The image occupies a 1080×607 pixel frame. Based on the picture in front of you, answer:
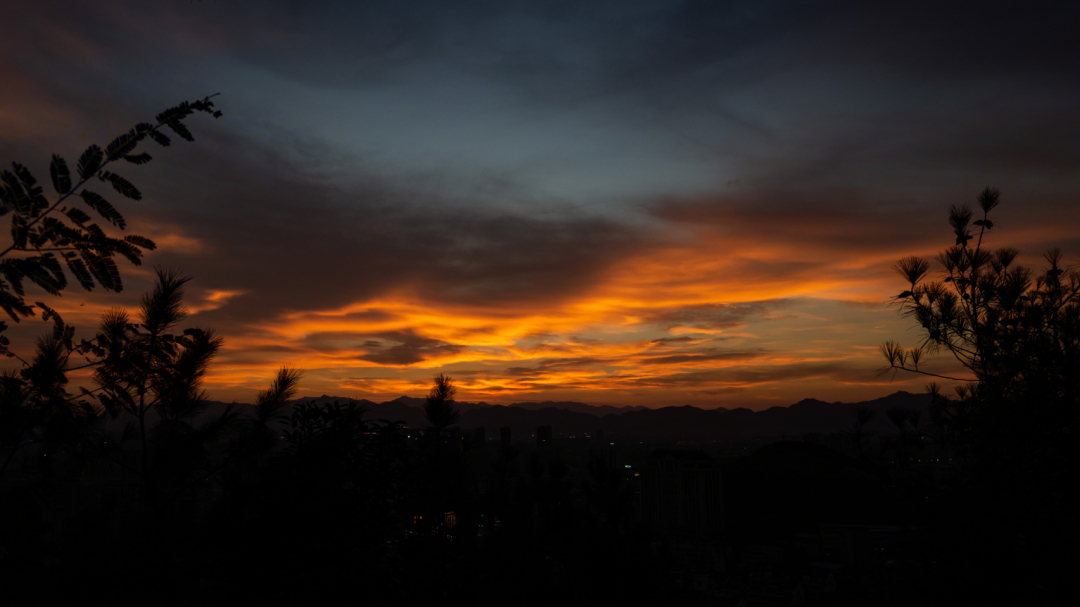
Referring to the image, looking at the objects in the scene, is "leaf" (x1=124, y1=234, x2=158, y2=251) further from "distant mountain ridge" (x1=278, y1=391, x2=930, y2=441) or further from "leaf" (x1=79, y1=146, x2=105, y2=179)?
"distant mountain ridge" (x1=278, y1=391, x2=930, y2=441)

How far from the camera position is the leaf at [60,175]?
2.86m

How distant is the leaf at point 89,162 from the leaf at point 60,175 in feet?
0.45

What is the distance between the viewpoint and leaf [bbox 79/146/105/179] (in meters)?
2.82

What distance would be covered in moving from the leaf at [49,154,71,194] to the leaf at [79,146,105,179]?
0.45ft

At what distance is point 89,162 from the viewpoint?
2.83 m

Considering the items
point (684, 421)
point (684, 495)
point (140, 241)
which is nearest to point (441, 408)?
point (140, 241)

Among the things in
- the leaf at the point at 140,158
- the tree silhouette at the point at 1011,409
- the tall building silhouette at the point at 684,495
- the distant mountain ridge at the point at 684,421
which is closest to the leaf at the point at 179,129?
the leaf at the point at 140,158

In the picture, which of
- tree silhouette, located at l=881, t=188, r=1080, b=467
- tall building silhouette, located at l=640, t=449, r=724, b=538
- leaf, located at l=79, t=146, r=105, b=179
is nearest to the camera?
leaf, located at l=79, t=146, r=105, b=179

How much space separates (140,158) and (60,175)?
0.37m

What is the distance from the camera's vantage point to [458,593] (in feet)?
26.0

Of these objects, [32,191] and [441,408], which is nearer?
[32,191]

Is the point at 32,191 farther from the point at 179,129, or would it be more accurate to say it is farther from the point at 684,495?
the point at 684,495

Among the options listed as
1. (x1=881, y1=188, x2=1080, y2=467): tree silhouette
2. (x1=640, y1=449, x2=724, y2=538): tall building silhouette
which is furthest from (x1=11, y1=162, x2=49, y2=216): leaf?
(x1=640, y1=449, x2=724, y2=538): tall building silhouette

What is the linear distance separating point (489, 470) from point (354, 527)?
→ 10.9 m
